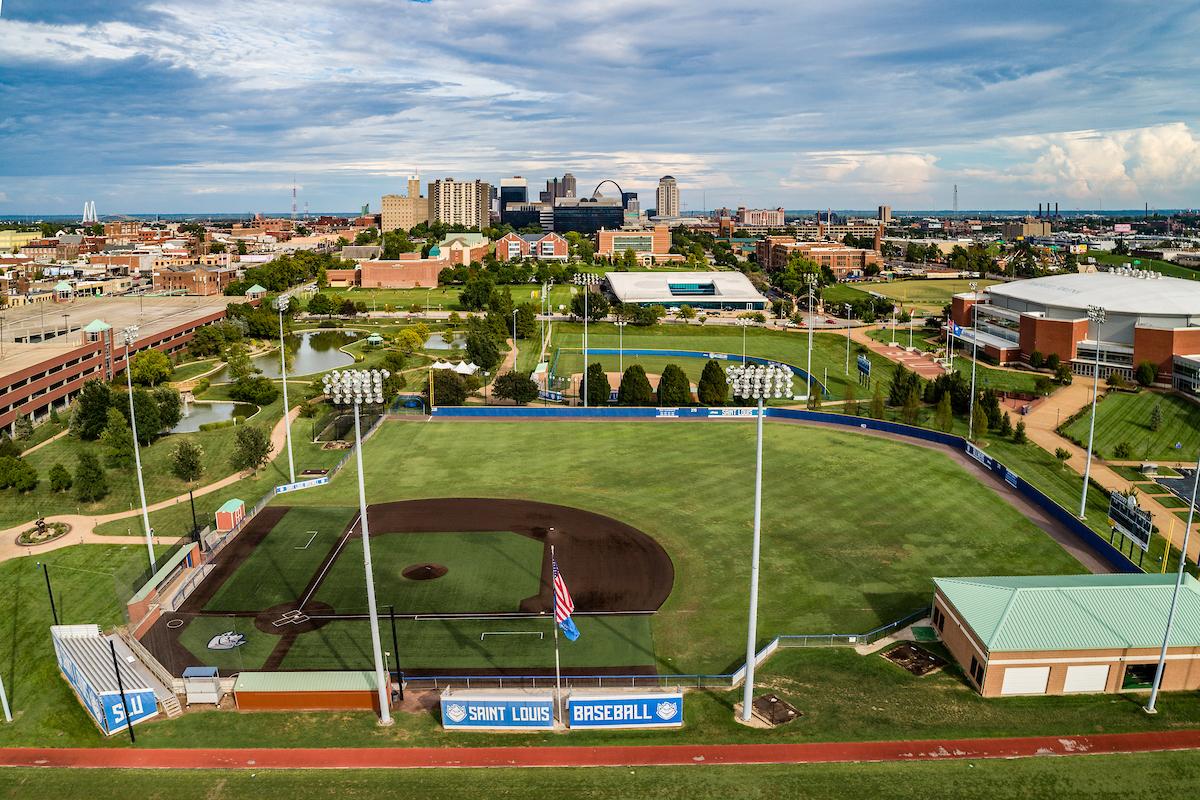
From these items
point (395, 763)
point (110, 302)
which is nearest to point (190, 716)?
point (395, 763)

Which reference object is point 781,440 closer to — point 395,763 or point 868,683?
point 868,683

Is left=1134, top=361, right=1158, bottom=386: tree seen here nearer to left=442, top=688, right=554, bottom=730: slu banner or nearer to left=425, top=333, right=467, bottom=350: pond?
left=425, top=333, right=467, bottom=350: pond

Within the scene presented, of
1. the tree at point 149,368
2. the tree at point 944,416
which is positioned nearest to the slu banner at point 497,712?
the tree at point 944,416

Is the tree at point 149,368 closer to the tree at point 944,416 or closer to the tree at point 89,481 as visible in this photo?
the tree at point 89,481

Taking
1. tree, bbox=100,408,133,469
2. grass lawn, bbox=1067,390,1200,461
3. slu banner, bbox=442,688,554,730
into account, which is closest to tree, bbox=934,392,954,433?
grass lawn, bbox=1067,390,1200,461

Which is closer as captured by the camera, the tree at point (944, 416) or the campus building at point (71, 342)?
the tree at point (944, 416)

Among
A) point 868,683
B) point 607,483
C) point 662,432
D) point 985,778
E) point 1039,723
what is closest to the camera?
point 985,778

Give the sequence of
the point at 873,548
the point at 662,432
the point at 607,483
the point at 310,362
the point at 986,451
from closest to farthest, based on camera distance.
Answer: the point at 873,548 < the point at 607,483 < the point at 986,451 < the point at 662,432 < the point at 310,362
